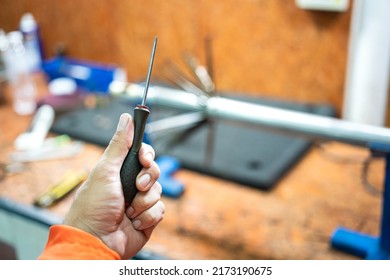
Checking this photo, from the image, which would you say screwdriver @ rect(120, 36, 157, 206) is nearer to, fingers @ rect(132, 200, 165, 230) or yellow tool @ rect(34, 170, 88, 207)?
fingers @ rect(132, 200, 165, 230)

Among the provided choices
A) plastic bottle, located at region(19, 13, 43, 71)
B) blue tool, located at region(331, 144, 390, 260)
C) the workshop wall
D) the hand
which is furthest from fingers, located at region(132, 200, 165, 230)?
plastic bottle, located at region(19, 13, 43, 71)

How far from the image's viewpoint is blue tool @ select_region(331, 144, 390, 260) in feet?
2.83

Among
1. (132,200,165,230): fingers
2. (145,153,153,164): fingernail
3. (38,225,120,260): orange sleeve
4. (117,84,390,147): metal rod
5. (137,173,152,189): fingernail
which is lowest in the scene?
(38,225,120,260): orange sleeve

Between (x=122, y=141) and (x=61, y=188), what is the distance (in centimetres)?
54

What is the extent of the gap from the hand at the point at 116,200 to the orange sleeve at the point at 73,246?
0.9 inches

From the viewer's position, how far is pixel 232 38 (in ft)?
4.82

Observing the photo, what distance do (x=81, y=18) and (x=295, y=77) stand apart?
863mm

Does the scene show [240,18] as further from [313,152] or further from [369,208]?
[369,208]

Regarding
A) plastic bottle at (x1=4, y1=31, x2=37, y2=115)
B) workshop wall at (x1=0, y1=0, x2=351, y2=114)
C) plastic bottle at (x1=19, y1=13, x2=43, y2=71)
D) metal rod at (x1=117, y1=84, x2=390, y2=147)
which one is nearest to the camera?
metal rod at (x1=117, y1=84, x2=390, y2=147)

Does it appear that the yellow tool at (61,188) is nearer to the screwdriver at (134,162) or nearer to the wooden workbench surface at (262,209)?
the wooden workbench surface at (262,209)

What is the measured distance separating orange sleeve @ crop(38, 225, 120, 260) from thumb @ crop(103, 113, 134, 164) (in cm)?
11

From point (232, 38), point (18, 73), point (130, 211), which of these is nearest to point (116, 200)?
point (130, 211)

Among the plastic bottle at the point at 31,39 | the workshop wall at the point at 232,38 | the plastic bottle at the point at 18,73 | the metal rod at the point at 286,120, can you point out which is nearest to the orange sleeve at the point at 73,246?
the metal rod at the point at 286,120

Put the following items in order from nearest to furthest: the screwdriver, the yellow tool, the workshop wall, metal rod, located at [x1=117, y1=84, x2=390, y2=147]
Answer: the screwdriver, metal rod, located at [x1=117, y1=84, x2=390, y2=147], the yellow tool, the workshop wall
